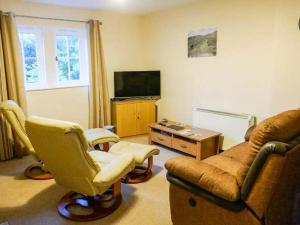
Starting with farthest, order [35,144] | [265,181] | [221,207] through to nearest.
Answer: [35,144], [221,207], [265,181]

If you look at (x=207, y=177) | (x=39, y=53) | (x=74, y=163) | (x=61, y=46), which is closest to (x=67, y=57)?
(x=61, y=46)

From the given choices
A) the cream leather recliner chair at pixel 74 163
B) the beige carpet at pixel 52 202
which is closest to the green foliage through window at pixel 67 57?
the beige carpet at pixel 52 202

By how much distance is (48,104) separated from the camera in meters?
4.18

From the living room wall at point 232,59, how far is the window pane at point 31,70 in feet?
6.99

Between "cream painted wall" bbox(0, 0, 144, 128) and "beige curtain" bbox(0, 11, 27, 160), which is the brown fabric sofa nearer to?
"beige curtain" bbox(0, 11, 27, 160)

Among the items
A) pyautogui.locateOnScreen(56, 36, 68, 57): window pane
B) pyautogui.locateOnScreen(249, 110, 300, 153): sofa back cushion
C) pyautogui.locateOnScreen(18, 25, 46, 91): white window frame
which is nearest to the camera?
pyautogui.locateOnScreen(249, 110, 300, 153): sofa back cushion

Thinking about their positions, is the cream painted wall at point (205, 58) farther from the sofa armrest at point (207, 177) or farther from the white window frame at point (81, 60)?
the sofa armrest at point (207, 177)

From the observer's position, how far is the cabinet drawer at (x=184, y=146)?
3567 mm

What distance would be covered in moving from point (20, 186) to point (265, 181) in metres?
2.60

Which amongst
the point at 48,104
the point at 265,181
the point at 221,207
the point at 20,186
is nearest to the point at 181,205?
the point at 221,207

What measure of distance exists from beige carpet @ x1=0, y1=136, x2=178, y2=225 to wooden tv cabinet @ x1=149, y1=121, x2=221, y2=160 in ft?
2.03

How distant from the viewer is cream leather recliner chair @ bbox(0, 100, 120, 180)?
2.87 meters

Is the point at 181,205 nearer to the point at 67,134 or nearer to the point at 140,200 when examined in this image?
the point at 140,200

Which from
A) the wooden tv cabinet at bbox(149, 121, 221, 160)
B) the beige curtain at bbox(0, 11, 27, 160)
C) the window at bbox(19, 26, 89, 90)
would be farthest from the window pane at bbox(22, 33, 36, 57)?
the wooden tv cabinet at bbox(149, 121, 221, 160)
